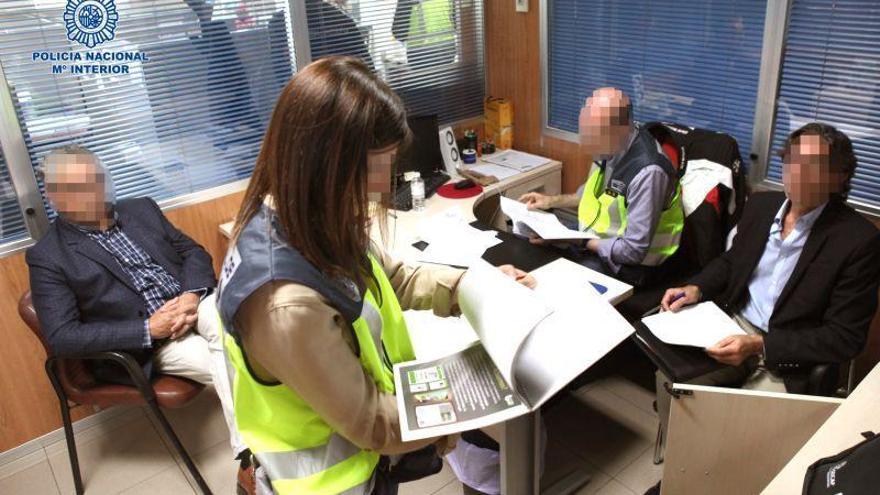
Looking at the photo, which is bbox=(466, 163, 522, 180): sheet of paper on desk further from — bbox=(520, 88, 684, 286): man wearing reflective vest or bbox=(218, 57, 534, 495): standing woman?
bbox=(218, 57, 534, 495): standing woman

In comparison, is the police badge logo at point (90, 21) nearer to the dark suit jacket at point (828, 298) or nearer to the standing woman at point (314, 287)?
the standing woman at point (314, 287)

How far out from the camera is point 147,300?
236cm

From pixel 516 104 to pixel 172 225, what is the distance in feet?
6.28

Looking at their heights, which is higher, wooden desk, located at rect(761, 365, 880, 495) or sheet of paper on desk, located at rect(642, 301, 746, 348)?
wooden desk, located at rect(761, 365, 880, 495)

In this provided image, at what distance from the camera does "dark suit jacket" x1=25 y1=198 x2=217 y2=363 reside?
2.11m

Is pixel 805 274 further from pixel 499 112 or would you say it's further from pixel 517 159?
pixel 499 112

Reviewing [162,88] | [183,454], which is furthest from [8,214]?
[183,454]

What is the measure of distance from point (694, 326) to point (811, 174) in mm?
581

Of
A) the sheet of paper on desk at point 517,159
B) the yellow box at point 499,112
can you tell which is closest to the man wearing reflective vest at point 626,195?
the sheet of paper on desk at point 517,159

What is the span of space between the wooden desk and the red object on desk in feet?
5.76

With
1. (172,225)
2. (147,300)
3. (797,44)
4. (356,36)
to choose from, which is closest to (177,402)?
(147,300)

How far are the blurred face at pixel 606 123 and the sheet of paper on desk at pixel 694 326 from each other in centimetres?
66

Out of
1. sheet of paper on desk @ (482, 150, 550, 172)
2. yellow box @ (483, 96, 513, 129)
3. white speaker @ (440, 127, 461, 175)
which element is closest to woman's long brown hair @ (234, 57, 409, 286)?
white speaker @ (440, 127, 461, 175)

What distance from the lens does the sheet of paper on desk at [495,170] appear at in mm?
3164
